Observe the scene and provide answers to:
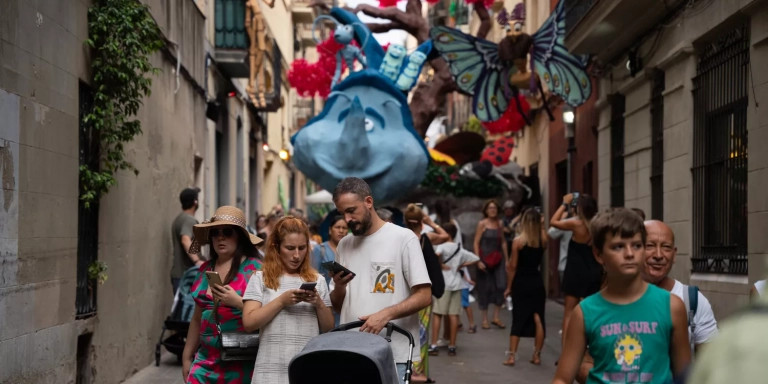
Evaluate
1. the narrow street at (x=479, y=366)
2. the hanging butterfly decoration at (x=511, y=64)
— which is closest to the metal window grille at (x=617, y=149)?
the hanging butterfly decoration at (x=511, y=64)

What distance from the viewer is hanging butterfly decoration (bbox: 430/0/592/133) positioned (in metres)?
15.1

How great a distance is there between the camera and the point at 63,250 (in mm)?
8031

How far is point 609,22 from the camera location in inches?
544

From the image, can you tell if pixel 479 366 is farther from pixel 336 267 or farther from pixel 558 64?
pixel 336 267

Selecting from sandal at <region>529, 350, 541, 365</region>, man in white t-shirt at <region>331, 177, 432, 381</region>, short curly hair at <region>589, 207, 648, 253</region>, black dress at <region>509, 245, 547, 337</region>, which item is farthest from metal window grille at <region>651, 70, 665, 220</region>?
short curly hair at <region>589, 207, 648, 253</region>

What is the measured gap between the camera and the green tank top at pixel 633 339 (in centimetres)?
369

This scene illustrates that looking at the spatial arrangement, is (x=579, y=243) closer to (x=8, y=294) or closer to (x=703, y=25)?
(x=703, y=25)

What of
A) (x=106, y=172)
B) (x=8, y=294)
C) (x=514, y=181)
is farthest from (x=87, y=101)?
Result: (x=514, y=181)

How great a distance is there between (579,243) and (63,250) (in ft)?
15.9

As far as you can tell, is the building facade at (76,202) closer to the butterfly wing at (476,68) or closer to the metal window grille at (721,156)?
the butterfly wing at (476,68)

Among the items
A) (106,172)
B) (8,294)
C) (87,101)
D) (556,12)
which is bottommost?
(8,294)

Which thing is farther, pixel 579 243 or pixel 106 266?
pixel 579 243

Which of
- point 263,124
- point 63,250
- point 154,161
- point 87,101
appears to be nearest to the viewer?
point 63,250

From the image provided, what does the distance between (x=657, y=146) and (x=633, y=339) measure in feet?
33.2
